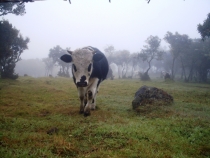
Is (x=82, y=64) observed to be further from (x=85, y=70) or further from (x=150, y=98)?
(x=150, y=98)

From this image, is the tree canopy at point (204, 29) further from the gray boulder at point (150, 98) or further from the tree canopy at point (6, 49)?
the tree canopy at point (6, 49)

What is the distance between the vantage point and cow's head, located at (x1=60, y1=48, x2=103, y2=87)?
748 centimetres

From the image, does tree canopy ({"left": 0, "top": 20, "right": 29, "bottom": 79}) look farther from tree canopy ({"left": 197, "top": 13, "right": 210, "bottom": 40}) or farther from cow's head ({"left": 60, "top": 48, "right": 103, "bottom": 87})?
tree canopy ({"left": 197, "top": 13, "right": 210, "bottom": 40})

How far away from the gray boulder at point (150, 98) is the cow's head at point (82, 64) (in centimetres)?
351

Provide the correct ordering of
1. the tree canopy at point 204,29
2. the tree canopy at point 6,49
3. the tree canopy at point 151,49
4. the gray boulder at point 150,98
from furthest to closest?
the tree canopy at point 151,49 < the tree canopy at point 6,49 < the tree canopy at point 204,29 < the gray boulder at point 150,98

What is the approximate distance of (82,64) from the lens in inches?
305

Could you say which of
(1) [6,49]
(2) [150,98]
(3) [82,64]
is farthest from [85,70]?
(1) [6,49]

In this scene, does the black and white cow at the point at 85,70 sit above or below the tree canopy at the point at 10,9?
below

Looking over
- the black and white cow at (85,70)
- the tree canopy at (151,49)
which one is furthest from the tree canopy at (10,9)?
the tree canopy at (151,49)

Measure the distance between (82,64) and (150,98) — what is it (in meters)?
4.65

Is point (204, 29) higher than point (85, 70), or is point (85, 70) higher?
point (204, 29)

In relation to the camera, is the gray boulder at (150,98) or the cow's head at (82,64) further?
the gray boulder at (150,98)

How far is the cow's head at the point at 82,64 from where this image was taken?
748cm

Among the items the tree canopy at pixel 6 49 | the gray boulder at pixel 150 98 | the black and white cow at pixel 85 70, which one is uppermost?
the tree canopy at pixel 6 49
